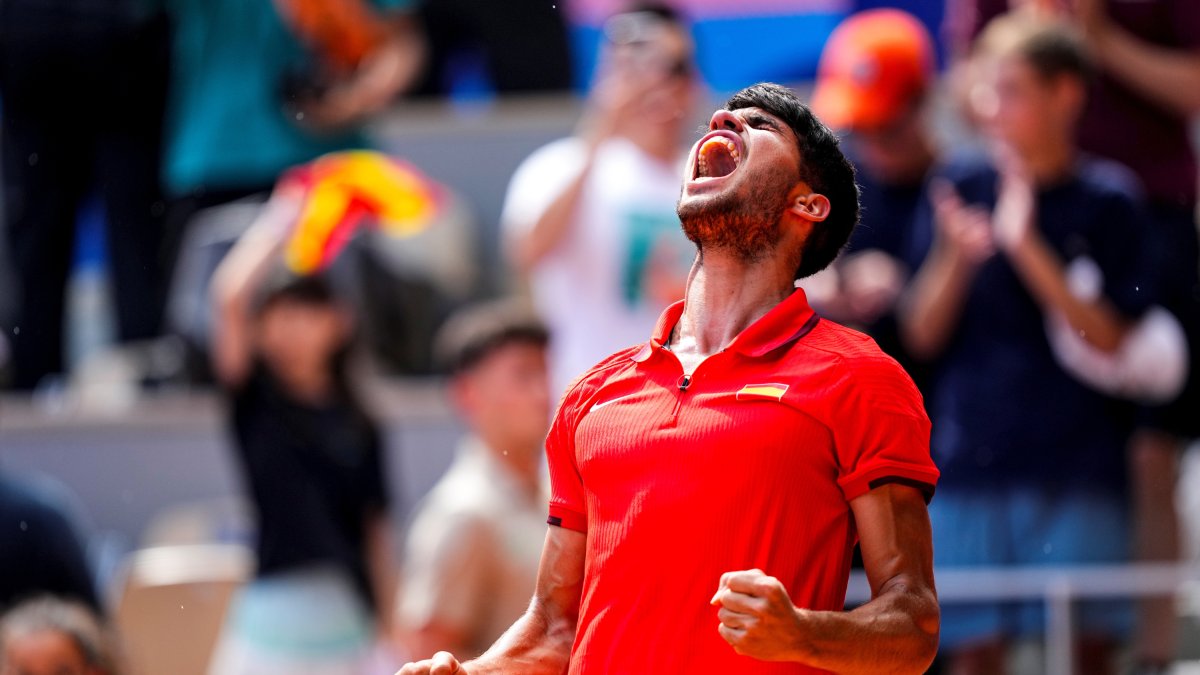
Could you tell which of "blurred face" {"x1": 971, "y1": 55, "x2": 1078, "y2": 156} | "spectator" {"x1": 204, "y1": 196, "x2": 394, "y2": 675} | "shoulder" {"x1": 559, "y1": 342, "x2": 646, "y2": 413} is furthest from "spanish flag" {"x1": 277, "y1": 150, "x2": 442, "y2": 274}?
"shoulder" {"x1": 559, "y1": 342, "x2": 646, "y2": 413}

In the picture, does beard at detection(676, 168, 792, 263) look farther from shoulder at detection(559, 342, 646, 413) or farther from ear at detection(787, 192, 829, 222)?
shoulder at detection(559, 342, 646, 413)

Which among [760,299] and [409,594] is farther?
[409,594]

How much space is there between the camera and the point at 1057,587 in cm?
429

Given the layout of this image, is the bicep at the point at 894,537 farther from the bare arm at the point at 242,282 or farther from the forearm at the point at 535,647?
the bare arm at the point at 242,282

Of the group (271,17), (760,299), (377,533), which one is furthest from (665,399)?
(271,17)

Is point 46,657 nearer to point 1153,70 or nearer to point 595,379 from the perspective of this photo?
point 595,379

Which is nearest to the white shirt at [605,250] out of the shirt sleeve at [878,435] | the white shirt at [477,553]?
the white shirt at [477,553]

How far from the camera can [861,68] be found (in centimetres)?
521

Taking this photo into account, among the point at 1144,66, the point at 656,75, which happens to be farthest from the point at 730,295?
the point at 1144,66

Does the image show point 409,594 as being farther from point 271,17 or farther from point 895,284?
point 271,17

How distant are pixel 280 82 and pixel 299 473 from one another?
1.72m

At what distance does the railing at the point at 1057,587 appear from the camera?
13.9 feet

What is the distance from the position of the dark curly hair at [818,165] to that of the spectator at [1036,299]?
2.58 meters

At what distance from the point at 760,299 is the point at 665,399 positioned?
0.52 ft
